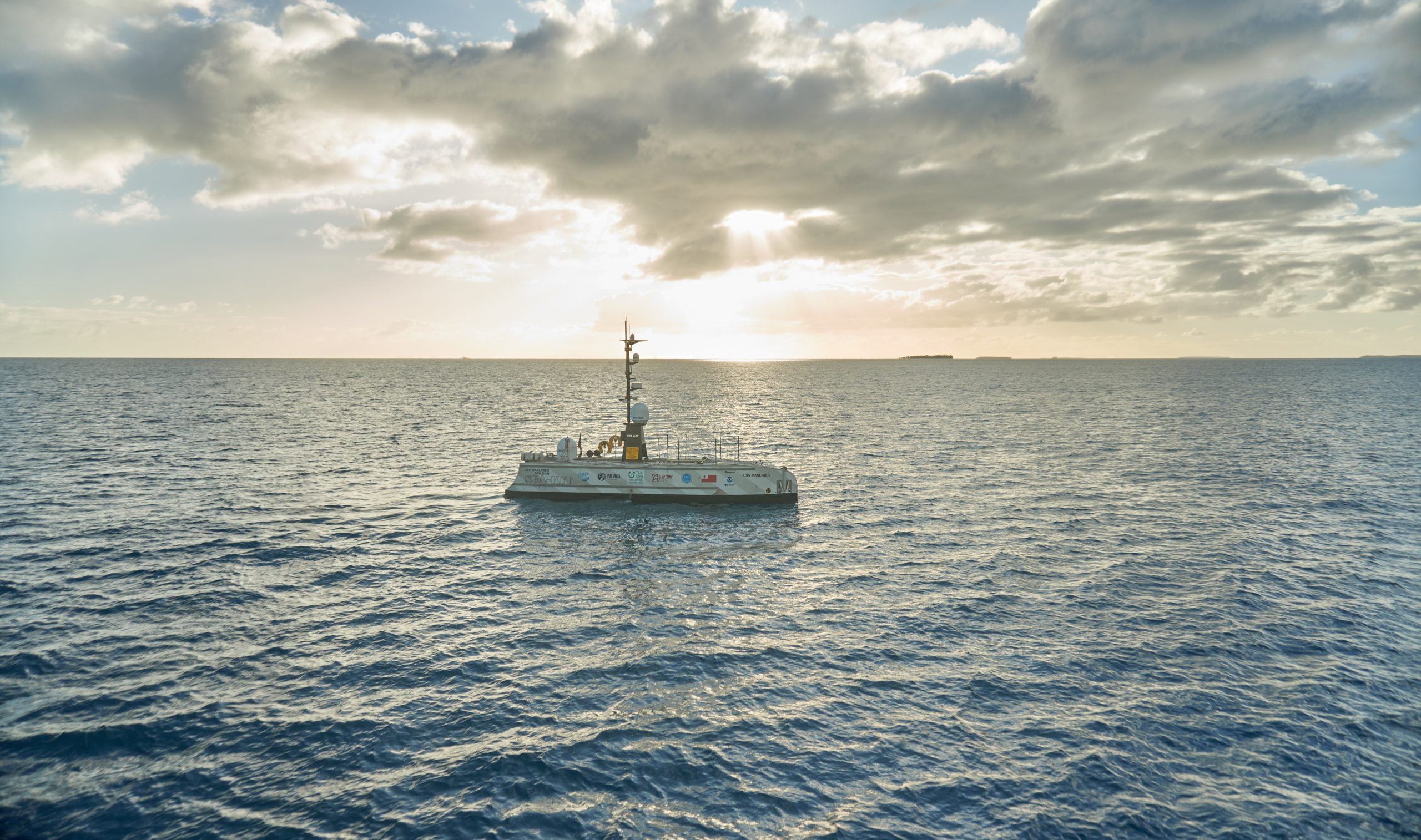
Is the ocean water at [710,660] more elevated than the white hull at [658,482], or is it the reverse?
the white hull at [658,482]

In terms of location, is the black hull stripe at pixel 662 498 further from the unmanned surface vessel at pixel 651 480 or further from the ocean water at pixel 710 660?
the ocean water at pixel 710 660

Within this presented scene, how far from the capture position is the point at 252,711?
23250 millimetres

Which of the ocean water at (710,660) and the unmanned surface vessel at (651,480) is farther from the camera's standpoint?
the unmanned surface vessel at (651,480)

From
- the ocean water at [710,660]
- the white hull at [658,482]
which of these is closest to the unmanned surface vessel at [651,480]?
the white hull at [658,482]

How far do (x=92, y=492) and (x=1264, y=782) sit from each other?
77318 millimetres

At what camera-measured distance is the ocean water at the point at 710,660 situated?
18.8 m

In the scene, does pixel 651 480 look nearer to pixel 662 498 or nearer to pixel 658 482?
pixel 658 482

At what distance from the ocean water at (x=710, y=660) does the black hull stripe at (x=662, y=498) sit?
1.22 metres

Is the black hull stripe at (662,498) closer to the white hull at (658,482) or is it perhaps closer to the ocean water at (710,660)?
the white hull at (658,482)

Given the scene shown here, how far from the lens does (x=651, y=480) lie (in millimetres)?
55719

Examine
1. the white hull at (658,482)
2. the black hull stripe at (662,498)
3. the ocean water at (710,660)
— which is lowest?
the ocean water at (710,660)

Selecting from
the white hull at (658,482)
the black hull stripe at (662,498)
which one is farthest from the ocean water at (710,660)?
the white hull at (658,482)

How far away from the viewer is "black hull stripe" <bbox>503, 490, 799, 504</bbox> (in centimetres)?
5478

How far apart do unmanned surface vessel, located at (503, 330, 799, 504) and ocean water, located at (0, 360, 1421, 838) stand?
175cm
